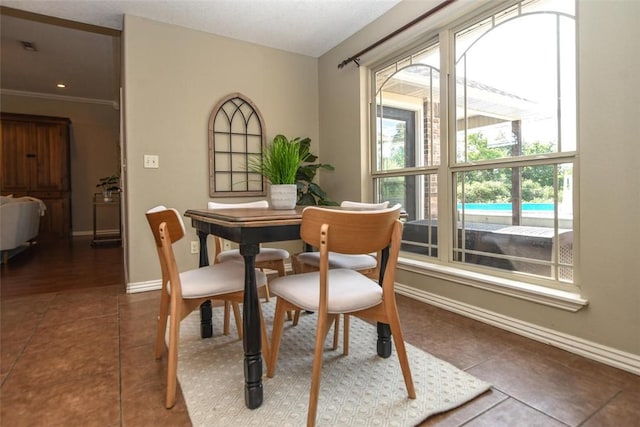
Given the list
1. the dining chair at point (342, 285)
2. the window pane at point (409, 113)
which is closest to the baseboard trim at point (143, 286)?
the dining chair at point (342, 285)

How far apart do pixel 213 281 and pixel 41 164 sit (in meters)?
6.41

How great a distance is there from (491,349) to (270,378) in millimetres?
1146

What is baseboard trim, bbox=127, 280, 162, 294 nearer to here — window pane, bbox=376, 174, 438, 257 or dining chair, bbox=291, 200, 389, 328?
dining chair, bbox=291, 200, 389, 328

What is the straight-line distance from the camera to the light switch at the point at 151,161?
2.89 meters

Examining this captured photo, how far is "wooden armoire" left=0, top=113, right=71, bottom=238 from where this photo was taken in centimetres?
566

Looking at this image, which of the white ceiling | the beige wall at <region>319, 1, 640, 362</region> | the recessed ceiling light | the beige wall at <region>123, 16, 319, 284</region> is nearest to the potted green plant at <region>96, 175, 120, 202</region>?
the white ceiling

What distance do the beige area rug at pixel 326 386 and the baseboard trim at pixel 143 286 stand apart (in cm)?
129

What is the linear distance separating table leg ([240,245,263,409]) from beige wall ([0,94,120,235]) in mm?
6372

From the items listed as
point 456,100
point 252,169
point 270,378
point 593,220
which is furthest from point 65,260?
point 593,220

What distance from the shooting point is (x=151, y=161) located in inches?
115

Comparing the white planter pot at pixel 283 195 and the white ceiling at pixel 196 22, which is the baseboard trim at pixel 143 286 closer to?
the white planter pot at pixel 283 195

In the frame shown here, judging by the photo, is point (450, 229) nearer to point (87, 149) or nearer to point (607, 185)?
point (607, 185)

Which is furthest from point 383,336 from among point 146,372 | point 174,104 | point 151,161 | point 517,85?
point 174,104

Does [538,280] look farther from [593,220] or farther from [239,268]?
[239,268]
